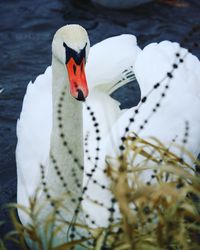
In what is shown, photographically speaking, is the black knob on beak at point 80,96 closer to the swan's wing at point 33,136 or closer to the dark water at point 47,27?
the swan's wing at point 33,136

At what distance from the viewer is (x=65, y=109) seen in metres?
4.15

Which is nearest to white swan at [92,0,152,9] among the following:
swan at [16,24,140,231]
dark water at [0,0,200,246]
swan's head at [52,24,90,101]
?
dark water at [0,0,200,246]

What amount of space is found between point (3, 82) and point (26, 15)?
1.67 m

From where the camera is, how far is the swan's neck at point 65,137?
13.5 feet

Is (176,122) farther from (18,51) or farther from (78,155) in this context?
(18,51)

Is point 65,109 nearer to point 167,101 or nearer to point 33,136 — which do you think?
point 33,136

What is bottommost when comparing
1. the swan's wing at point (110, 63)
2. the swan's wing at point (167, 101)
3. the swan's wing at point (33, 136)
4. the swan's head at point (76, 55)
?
the swan's wing at point (33, 136)

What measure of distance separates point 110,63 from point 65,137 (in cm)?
143

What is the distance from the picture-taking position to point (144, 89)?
206 inches

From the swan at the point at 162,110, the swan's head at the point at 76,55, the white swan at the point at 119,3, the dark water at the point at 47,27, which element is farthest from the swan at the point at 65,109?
the white swan at the point at 119,3

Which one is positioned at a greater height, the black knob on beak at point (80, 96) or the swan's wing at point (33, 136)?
the black knob on beak at point (80, 96)

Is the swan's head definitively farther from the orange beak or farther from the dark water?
the dark water

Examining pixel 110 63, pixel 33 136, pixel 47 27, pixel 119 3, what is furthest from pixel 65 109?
pixel 119 3

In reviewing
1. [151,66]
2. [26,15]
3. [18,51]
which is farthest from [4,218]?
[26,15]
